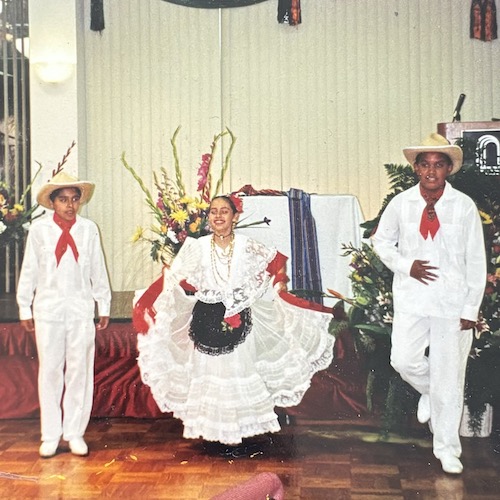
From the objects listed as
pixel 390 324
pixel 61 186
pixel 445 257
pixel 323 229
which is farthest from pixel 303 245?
pixel 61 186

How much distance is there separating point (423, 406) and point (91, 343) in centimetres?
180

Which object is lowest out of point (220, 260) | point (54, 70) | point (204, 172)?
point (220, 260)

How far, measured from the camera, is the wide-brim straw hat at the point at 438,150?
4055 millimetres

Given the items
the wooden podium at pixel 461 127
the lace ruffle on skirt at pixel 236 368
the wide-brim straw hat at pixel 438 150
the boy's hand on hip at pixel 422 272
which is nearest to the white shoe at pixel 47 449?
the lace ruffle on skirt at pixel 236 368

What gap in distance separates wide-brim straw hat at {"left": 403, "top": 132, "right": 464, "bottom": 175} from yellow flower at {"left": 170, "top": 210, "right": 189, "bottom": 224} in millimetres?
1467

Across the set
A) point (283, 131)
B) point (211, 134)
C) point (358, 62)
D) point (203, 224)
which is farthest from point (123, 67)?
point (203, 224)

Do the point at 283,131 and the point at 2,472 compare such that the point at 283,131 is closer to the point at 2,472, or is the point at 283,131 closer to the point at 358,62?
the point at 358,62

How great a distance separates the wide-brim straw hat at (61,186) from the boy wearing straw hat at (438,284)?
66.1 inches

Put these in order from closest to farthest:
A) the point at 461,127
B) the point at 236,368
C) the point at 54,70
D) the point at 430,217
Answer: the point at 430,217
the point at 236,368
the point at 461,127
the point at 54,70

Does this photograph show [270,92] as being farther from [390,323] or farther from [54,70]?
[390,323]

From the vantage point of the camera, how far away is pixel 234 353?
165 inches

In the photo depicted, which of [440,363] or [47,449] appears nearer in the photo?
[440,363]

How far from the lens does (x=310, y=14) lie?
8023 mm
